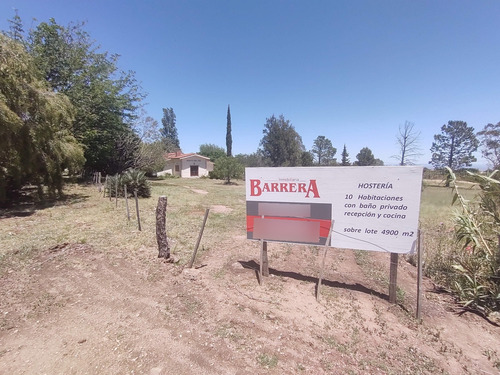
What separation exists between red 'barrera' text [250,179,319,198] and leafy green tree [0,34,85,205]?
8186mm

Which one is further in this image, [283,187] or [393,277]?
[283,187]

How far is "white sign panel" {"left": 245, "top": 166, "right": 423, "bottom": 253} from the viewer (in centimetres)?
309

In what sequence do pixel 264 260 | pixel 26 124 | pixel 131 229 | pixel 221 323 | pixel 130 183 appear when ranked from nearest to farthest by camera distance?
1. pixel 221 323
2. pixel 264 260
3. pixel 131 229
4. pixel 26 124
5. pixel 130 183

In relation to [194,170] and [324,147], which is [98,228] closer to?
[194,170]

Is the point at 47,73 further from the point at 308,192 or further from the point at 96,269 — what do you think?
the point at 308,192

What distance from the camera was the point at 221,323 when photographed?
2842 mm

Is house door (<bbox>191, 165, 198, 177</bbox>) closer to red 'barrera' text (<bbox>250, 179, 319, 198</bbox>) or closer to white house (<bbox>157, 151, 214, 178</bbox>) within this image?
white house (<bbox>157, 151, 214, 178</bbox>)

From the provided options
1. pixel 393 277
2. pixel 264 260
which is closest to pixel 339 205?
pixel 393 277

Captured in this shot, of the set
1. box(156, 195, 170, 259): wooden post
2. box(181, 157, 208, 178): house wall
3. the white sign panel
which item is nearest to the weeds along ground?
box(156, 195, 170, 259): wooden post

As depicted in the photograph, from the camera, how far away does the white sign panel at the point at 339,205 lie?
10.1 ft

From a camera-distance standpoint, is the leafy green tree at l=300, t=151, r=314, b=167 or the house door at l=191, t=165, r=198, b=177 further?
the leafy green tree at l=300, t=151, r=314, b=167

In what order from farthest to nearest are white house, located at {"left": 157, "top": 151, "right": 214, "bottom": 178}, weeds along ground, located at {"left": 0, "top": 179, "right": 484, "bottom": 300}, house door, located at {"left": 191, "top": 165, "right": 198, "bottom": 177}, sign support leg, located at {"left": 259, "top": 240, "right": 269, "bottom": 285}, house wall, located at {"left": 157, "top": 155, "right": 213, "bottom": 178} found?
house door, located at {"left": 191, "top": 165, "right": 198, "bottom": 177}
house wall, located at {"left": 157, "top": 155, "right": 213, "bottom": 178}
white house, located at {"left": 157, "top": 151, "right": 214, "bottom": 178}
weeds along ground, located at {"left": 0, "top": 179, "right": 484, "bottom": 300}
sign support leg, located at {"left": 259, "top": 240, "right": 269, "bottom": 285}

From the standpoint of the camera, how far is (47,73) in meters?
15.5

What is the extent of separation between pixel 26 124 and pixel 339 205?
10558mm
